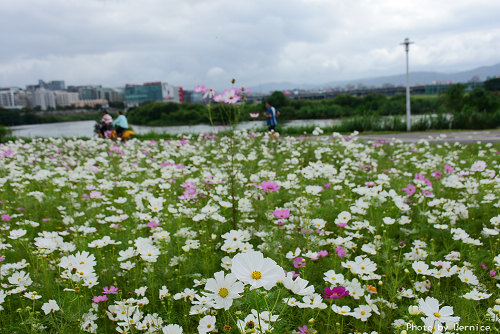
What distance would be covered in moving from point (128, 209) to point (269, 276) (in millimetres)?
2581

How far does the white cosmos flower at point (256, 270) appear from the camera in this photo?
0.88m

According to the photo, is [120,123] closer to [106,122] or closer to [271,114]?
[106,122]

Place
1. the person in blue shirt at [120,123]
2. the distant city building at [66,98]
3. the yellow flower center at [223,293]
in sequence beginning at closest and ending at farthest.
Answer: the yellow flower center at [223,293] → the person in blue shirt at [120,123] → the distant city building at [66,98]

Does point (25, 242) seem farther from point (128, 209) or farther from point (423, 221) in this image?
point (423, 221)

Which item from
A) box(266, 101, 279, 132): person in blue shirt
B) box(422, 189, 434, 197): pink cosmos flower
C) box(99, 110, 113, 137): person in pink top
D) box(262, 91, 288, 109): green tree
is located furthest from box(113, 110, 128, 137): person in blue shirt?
box(422, 189, 434, 197): pink cosmos flower

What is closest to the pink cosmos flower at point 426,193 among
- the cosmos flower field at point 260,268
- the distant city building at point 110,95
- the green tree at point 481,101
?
the cosmos flower field at point 260,268

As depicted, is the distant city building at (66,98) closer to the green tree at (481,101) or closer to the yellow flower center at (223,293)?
the green tree at (481,101)

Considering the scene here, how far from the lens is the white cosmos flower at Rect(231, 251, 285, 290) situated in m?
0.88

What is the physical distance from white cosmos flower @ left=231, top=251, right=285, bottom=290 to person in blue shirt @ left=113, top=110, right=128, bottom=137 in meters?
10.9

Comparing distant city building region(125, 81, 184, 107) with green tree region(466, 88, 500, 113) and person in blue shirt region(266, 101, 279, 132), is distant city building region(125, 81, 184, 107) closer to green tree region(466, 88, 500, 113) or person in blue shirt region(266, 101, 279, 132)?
green tree region(466, 88, 500, 113)

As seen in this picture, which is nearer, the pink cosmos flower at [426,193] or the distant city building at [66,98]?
the pink cosmos flower at [426,193]

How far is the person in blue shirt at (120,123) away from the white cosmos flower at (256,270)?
35.7ft

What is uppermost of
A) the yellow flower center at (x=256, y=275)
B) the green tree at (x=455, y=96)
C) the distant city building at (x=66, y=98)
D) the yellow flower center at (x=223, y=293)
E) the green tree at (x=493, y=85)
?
the distant city building at (x=66, y=98)

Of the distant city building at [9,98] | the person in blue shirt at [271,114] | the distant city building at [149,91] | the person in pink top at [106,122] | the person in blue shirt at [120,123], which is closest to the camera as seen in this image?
the person in blue shirt at [271,114]
